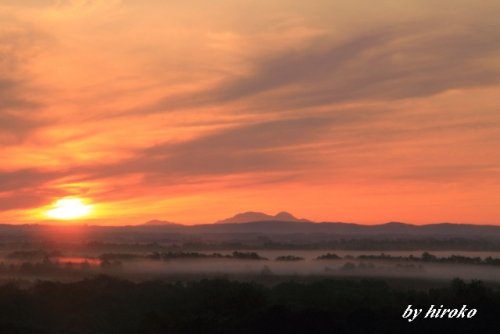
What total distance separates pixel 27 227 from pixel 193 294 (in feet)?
554

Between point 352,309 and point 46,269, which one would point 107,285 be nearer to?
point 352,309

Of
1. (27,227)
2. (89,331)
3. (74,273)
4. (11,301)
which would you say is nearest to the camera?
(89,331)

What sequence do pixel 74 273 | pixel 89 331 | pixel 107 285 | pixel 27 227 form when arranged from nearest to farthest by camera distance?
pixel 89 331
pixel 107 285
pixel 74 273
pixel 27 227

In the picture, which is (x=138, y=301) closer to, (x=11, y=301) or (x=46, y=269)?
(x=11, y=301)

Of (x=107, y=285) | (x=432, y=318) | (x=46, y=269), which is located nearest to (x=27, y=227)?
(x=46, y=269)

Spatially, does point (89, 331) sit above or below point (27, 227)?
below

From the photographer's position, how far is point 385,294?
34125 millimetres

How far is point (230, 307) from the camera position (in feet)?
103

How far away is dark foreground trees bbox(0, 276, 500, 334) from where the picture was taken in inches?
1061

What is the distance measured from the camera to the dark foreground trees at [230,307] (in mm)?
26938

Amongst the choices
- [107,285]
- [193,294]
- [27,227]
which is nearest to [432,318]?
[193,294]

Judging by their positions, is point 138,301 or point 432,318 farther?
point 138,301

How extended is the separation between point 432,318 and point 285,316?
466cm

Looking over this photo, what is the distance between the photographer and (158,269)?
52312mm
